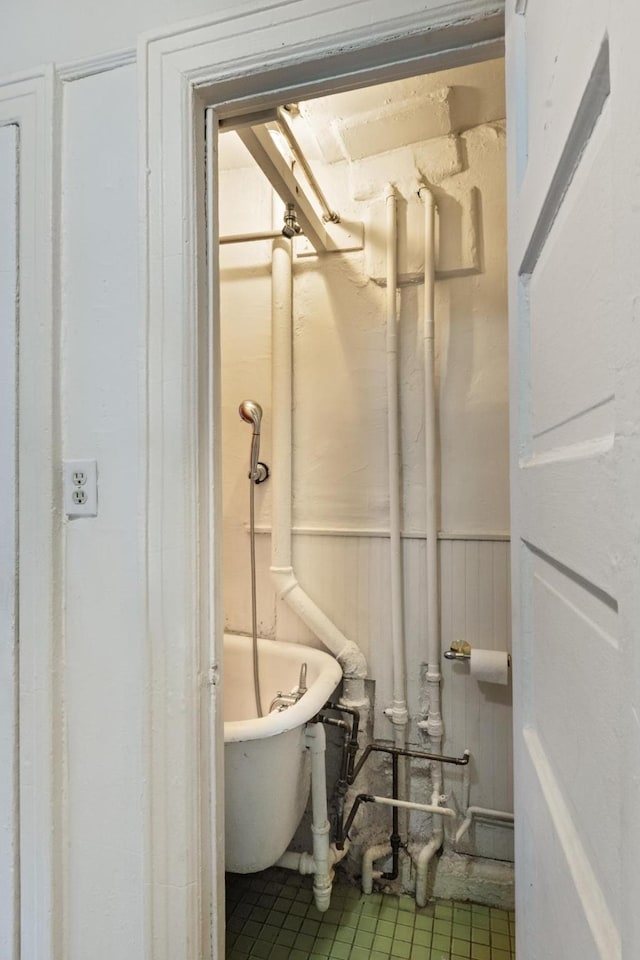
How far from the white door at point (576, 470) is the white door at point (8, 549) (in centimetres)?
86

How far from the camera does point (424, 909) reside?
151 cm

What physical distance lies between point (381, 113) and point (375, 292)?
0.52 meters

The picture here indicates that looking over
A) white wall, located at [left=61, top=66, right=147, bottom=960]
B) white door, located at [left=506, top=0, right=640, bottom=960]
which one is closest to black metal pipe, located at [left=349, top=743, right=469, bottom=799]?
white wall, located at [left=61, top=66, right=147, bottom=960]

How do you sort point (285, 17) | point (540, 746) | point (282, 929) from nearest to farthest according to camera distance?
1. point (540, 746)
2. point (285, 17)
3. point (282, 929)

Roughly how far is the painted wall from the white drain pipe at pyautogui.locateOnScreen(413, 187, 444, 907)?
0.14 ft

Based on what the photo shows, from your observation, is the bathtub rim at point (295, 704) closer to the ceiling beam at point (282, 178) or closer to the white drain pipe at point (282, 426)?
the white drain pipe at point (282, 426)

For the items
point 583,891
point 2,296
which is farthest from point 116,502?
point 583,891

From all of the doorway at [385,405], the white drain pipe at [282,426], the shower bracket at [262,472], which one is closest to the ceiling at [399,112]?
the doorway at [385,405]

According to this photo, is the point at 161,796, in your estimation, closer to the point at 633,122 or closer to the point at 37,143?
the point at 633,122

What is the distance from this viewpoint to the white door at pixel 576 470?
283mm

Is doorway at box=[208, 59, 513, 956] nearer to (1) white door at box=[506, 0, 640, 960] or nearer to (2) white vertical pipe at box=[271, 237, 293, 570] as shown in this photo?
(2) white vertical pipe at box=[271, 237, 293, 570]

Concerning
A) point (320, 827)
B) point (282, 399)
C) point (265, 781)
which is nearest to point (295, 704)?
point (265, 781)

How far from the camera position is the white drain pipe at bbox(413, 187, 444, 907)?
1.58m

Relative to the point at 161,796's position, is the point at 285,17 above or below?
above
